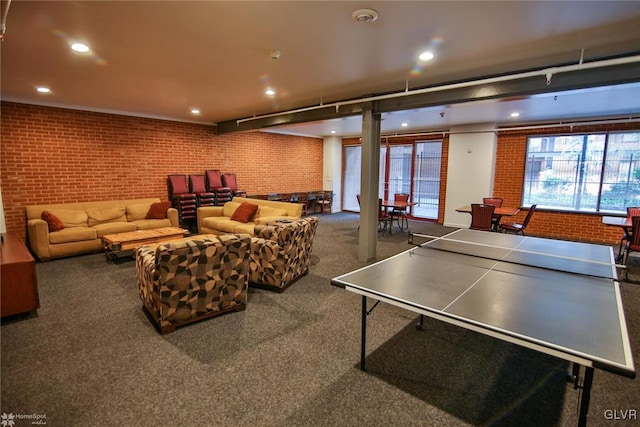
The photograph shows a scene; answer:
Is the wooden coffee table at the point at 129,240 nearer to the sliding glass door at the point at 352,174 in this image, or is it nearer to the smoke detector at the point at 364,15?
the smoke detector at the point at 364,15

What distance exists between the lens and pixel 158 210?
626 cm

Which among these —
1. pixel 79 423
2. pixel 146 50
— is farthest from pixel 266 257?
pixel 146 50

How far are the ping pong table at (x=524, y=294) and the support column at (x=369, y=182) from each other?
2.05 meters

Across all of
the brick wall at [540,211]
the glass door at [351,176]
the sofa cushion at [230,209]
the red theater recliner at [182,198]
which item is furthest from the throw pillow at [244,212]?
the brick wall at [540,211]

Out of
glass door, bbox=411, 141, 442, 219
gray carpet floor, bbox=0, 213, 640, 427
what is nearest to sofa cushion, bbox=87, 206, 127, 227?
gray carpet floor, bbox=0, 213, 640, 427

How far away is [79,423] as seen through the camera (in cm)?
185

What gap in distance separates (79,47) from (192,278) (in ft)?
8.19

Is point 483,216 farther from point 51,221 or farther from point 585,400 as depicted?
point 51,221

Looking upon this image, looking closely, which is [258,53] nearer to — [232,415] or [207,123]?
[232,415]

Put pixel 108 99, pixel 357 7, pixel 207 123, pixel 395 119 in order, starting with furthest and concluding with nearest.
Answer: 1. pixel 207 123
2. pixel 395 119
3. pixel 108 99
4. pixel 357 7

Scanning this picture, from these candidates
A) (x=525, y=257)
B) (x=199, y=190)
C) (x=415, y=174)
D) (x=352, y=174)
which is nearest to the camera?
(x=525, y=257)

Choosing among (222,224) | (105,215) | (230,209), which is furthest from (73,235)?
(230,209)

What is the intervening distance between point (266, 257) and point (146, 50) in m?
2.53

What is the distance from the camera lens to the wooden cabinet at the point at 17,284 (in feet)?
9.70
